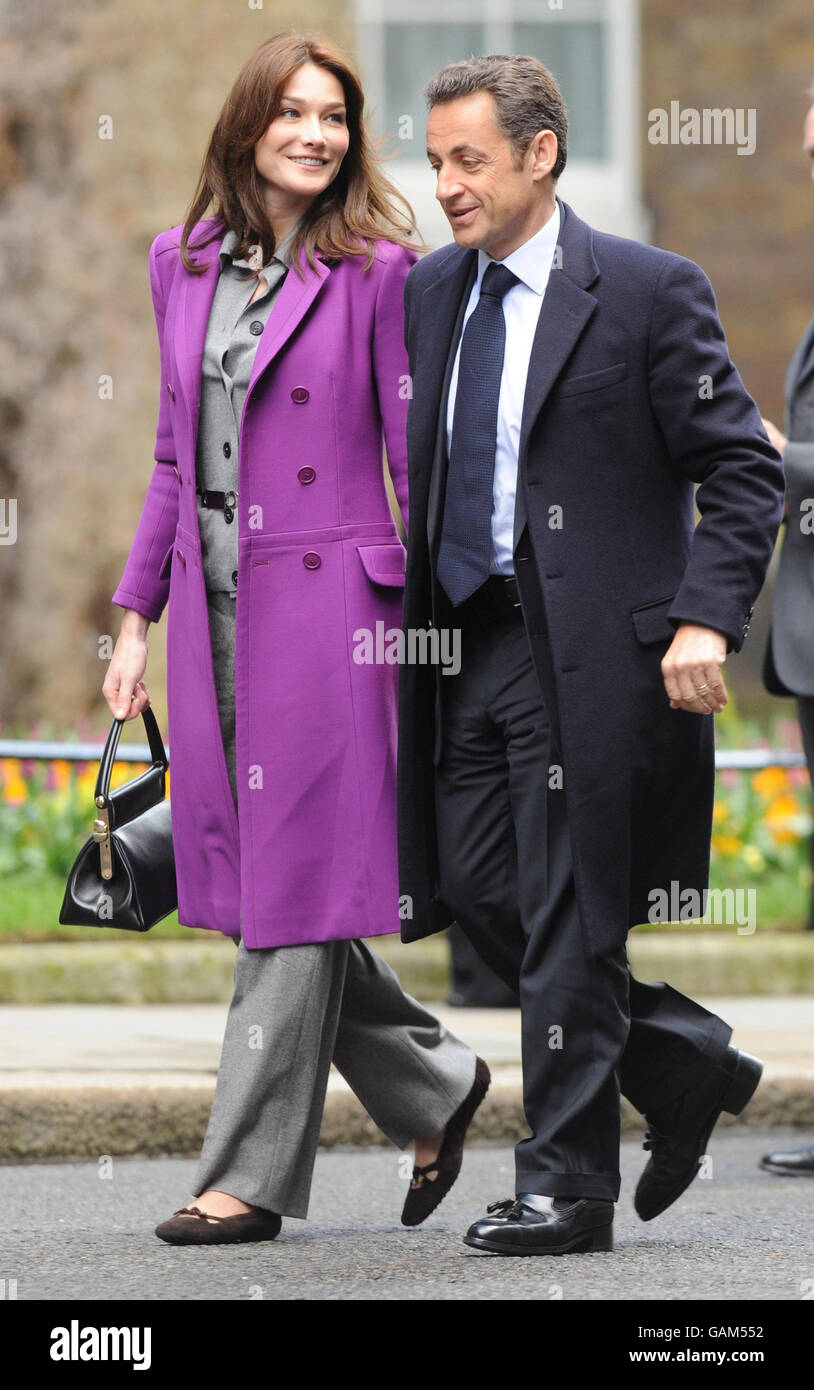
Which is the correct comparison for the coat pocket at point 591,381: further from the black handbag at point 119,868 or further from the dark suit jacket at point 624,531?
the black handbag at point 119,868

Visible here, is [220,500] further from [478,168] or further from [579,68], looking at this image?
[579,68]

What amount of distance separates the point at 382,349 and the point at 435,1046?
4.29ft

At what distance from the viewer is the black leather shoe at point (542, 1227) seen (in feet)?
13.1

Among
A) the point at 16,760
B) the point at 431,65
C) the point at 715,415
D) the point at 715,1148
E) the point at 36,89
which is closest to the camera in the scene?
the point at 715,415

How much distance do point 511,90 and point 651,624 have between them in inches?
37.0

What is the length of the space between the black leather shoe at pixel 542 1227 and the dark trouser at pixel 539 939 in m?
0.02

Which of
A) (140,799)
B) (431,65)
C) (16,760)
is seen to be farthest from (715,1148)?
(431,65)

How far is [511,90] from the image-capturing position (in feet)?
13.4

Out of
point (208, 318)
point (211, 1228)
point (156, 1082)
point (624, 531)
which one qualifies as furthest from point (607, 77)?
point (211, 1228)

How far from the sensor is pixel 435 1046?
4531 mm

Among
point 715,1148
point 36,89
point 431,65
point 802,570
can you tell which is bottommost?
point 715,1148

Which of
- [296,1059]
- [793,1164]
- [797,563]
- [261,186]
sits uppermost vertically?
[261,186]

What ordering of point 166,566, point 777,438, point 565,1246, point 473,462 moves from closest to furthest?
point 565,1246
point 473,462
point 166,566
point 777,438
